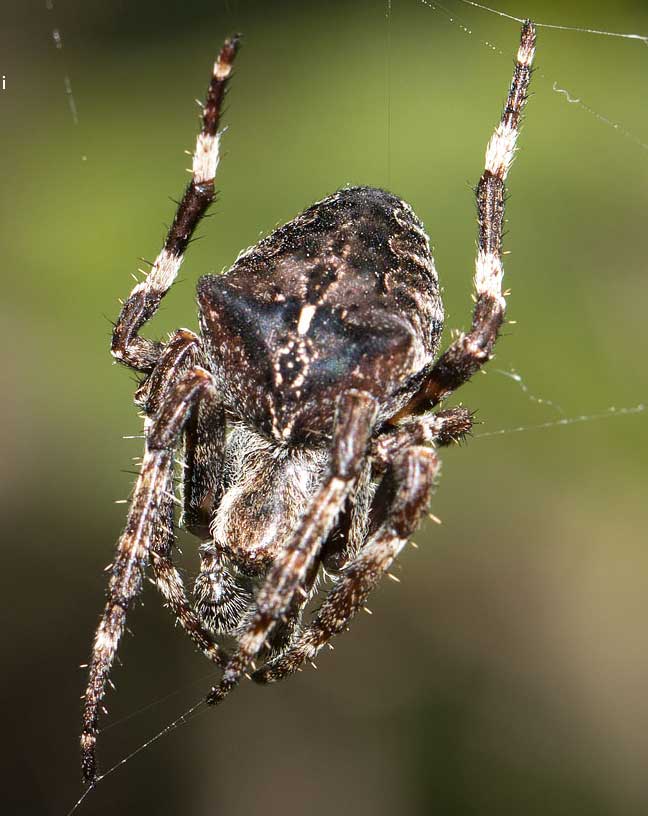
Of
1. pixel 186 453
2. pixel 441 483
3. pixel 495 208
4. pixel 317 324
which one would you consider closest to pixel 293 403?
pixel 317 324

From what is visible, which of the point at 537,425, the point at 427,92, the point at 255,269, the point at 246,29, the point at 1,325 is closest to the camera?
the point at 255,269

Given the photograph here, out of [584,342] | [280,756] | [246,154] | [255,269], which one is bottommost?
[280,756]

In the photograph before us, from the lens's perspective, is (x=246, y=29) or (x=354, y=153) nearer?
(x=354, y=153)

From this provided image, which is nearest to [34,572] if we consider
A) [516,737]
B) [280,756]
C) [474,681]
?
[280,756]

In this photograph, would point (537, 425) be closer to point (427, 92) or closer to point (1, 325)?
point (427, 92)

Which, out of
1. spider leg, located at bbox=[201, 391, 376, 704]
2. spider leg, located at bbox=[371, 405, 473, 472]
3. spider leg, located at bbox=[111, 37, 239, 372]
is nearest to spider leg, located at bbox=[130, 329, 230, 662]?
spider leg, located at bbox=[111, 37, 239, 372]

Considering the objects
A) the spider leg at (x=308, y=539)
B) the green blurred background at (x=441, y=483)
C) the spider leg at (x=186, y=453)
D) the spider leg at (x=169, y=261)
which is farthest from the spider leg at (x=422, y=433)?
the green blurred background at (x=441, y=483)

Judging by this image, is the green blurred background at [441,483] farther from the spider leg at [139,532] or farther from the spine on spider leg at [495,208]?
the spider leg at [139,532]
